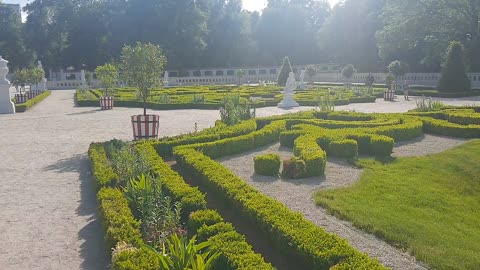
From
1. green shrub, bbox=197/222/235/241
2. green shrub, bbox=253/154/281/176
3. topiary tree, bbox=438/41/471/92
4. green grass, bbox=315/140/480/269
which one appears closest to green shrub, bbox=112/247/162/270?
green shrub, bbox=197/222/235/241

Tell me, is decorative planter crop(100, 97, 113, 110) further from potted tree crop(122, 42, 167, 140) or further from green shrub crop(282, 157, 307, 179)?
green shrub crop(282, 157, 307, 179)

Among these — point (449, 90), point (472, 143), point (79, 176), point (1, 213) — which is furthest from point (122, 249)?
point (449, 90)

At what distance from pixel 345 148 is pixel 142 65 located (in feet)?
19.5

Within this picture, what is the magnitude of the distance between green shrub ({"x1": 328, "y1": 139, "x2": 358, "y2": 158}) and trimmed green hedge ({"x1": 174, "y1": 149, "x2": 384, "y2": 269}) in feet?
11.2

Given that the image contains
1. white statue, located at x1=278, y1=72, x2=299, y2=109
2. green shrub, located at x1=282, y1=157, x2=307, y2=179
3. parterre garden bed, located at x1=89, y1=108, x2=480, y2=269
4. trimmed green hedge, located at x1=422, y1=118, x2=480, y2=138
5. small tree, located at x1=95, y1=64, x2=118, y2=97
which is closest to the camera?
parterre garden bed, located at x1=89, y1=108, x2=480, y2=269

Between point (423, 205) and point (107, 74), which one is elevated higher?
point (107, 74)

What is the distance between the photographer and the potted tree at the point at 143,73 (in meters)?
12.1

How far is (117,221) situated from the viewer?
551cm

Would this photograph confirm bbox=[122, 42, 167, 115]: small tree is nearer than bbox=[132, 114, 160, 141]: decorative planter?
No

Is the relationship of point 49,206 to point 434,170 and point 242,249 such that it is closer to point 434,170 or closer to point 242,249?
point 242,249

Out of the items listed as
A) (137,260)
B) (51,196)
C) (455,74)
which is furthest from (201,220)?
(455,74)

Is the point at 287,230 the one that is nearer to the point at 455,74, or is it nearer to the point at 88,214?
the point at 88,214

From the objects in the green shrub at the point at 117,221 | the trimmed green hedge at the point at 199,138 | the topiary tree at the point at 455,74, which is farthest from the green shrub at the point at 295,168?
the topiary tree at the point at 455,74

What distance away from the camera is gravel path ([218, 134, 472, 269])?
5168 millimetres
